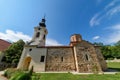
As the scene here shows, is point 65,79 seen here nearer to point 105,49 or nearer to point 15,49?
point 15,49

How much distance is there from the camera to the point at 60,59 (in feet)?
61.1

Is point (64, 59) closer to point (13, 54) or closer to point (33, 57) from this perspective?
point (33, 57)

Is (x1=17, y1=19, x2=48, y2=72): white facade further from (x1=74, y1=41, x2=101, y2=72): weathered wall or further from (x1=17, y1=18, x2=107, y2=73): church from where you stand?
(x1=74, y1=41, x2=101, y2=72): weathered wall

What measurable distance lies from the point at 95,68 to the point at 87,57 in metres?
2.31

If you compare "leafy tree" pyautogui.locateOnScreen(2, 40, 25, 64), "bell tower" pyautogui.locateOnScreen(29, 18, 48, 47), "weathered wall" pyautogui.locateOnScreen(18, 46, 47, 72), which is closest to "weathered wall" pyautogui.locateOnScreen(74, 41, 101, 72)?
"weathered wall" pyautogui.locateOnScreen(18, 46, 47, 72)

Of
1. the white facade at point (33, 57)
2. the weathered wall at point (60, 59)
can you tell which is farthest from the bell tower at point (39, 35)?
the weathered wall at point (60, 59)

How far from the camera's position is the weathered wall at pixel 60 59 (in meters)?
17.9

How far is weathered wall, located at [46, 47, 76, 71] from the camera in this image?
58.6 ft

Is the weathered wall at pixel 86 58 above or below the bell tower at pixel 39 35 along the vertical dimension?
below

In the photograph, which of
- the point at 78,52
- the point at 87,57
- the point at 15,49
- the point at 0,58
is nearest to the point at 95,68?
the point at 87,57

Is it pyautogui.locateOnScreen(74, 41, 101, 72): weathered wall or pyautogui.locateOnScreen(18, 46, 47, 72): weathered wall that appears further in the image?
pyautogui.locateOnScreen(18, 46, 47, 72): weathered wall

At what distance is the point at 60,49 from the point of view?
19.7 metres

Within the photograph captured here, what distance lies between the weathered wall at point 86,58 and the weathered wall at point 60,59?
169 centimetres

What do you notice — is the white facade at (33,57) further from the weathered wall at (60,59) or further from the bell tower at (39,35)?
the weathered wall at (60,59)
